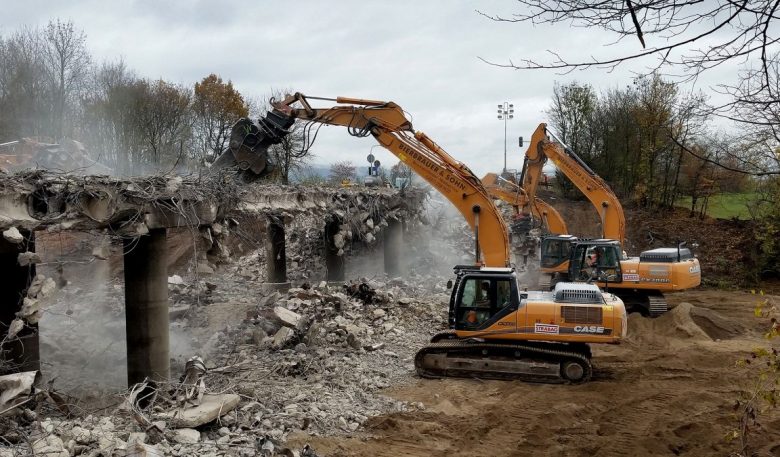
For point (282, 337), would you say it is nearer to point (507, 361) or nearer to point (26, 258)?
point (507, 361)

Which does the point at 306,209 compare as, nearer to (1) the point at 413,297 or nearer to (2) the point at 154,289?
(1) the point at 413,297

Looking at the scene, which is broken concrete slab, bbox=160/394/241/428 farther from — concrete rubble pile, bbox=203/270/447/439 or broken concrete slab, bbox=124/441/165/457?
broken concrete slab, bbox=124/441/165/457

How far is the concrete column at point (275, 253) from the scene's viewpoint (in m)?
17.2

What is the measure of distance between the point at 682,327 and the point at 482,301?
610 cm

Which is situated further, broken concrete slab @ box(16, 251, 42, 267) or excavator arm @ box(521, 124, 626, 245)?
excavator arm @ box(521, 124, 626, 245)

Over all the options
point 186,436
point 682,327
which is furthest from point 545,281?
point 186,436

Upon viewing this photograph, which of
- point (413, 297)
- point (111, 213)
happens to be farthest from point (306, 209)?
point (111, 213)

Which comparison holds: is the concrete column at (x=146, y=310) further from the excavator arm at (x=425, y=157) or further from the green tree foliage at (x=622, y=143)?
the green tree foliage at (x=622, y=143)

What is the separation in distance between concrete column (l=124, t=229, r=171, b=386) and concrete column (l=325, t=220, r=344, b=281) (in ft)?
29.3

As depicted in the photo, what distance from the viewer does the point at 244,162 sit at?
1173 cm

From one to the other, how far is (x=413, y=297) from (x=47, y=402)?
33.3 feet

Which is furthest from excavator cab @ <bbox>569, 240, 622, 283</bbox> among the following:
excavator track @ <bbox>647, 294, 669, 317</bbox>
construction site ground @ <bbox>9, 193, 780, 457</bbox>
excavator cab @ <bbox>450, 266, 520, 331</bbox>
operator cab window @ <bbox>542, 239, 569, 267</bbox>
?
excavator cab @ <bbox>450, 266, 520, 331</bbox>

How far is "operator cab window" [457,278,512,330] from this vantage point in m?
10.2

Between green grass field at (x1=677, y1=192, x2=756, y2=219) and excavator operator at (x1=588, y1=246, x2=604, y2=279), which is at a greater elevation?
green grass field at (x1=677, y1=192, x2=756, y2=219)
